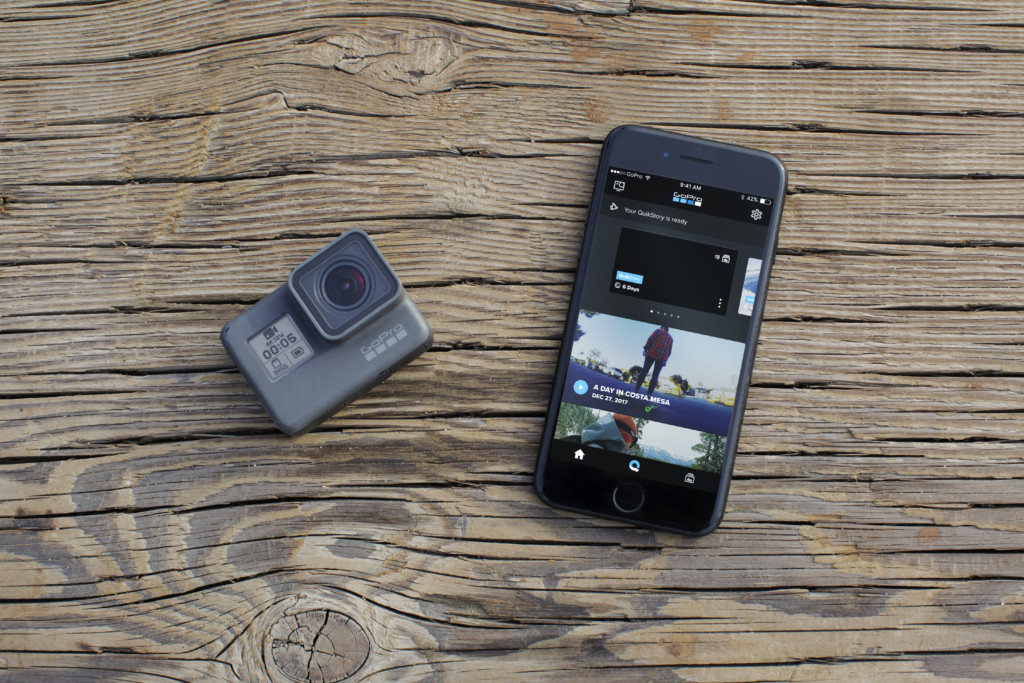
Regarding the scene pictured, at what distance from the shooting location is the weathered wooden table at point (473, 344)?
1642 millimetres

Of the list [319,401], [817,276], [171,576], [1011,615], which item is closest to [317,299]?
[319,401]

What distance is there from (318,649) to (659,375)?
100 cm

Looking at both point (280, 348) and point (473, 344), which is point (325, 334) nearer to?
point (280, 348)

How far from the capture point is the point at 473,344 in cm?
170

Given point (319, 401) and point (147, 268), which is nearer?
point (319, 401)

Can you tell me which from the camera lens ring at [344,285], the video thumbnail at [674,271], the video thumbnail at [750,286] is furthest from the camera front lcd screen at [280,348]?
the video thumbnail at [750,286]

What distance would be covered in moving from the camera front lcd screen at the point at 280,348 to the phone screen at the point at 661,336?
59 centimetres

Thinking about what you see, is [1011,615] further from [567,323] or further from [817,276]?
[567,323]

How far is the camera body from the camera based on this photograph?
147 centimetres

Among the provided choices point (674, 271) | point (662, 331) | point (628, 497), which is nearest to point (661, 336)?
point (662, 331)

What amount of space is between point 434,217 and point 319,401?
0.54 metres

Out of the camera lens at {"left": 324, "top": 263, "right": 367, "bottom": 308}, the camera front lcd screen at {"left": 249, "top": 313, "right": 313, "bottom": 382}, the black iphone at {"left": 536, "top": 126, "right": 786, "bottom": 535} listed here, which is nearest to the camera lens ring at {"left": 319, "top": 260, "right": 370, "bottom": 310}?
the camera lens at {"left": 324, "top": 263, "right": 367, "bottom": 308}

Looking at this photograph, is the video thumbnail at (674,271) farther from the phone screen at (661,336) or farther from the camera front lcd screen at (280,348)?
the camera front lcd screen at (280,348)

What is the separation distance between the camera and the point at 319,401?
58.6 inches
